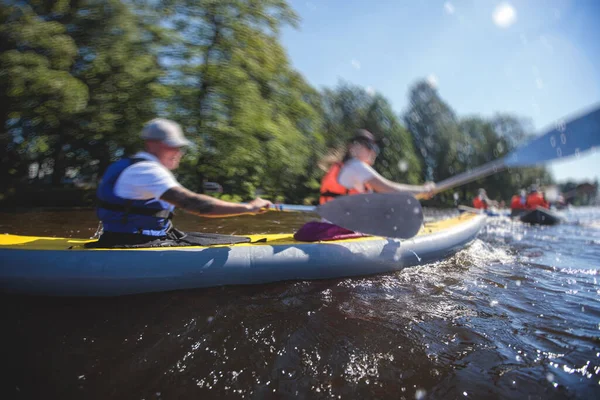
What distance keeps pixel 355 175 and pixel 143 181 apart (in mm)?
1991

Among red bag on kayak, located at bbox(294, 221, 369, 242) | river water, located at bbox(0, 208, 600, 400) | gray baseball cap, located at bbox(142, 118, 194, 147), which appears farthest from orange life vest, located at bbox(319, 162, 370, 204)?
gray baseball cap, located at bbox(142, 118, 194, 147)

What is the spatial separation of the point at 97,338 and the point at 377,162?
23.4 m

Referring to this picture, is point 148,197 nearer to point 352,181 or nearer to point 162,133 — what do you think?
point 162,133

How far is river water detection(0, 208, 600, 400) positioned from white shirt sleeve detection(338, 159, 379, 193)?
104cm

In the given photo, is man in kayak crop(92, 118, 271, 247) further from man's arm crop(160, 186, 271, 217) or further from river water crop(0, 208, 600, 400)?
river water crop(0, 208, 600, 400)

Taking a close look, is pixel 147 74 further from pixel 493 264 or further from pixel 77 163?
pixel 493 264

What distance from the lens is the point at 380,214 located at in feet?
10.5

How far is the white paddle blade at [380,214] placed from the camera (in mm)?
3152

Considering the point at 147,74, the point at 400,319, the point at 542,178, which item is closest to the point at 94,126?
the point at 147,74

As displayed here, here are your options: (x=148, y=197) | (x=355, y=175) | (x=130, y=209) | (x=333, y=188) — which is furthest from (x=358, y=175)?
(x=130, y=209)

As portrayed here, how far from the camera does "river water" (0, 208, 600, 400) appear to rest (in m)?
1.30

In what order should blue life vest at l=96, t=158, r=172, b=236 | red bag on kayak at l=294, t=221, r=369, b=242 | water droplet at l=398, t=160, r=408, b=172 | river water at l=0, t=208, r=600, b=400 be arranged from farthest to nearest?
water droplet at l=398, t=160, r=408, b=172, red bag on kayak at l=294, t=221, r=369, b=242, blue life vest at l=96, t=158, r=172, b=236, river water at l=0, t=208, r=600, b=400

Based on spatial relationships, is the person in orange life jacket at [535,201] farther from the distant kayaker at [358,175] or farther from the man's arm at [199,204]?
the man's arm at [199,204]

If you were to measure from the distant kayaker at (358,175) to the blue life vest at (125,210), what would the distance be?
69.1 inches
